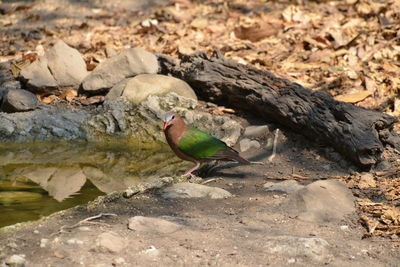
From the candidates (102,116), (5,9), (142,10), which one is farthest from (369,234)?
(5,9)

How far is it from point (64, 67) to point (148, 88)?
49.9 inches

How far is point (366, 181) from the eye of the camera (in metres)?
5.56

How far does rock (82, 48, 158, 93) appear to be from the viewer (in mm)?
7930

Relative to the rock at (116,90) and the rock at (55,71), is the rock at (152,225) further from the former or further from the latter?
the rock at (55,71)

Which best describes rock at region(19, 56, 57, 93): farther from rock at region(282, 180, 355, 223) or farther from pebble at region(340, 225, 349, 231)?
pebble at region(340, 225, 349, 231)

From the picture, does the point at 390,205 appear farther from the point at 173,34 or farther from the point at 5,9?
the point at 5,9

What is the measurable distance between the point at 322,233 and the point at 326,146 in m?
1.95

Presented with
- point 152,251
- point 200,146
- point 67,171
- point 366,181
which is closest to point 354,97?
point 366,181

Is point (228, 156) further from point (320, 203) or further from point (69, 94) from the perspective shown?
point (69, 94)

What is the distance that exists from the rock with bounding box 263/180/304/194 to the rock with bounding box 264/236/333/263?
1093 millimetres

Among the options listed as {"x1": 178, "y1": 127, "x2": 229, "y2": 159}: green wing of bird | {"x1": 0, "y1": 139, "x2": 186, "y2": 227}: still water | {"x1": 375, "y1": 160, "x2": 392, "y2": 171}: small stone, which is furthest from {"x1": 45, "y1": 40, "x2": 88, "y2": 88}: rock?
{"x1": 375, "y1": 160, "x2": 392, "y2": 171}: small stone

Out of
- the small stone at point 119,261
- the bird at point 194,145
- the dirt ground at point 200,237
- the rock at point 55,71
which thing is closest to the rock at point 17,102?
the rock at point 55,71

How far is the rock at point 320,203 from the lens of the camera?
4.83m

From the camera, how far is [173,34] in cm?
1005
